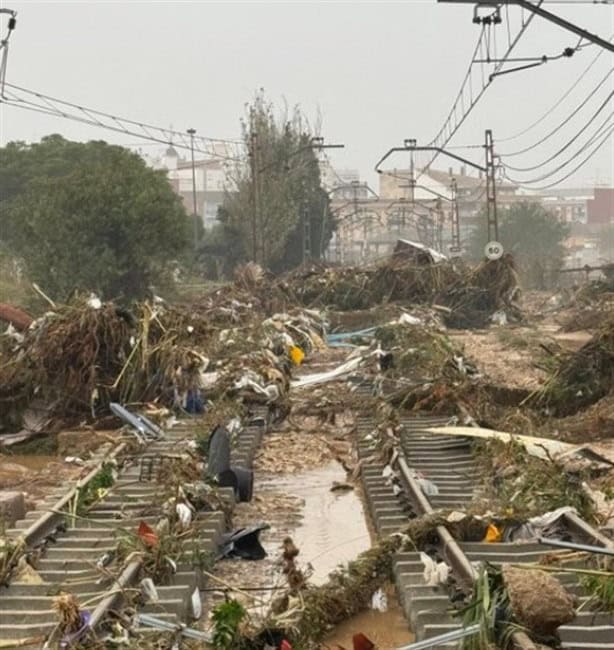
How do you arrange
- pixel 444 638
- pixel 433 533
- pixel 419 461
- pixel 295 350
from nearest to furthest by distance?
pixel 444 638 < pixel 433 533 < pixel 419 461 < pixel 295 350

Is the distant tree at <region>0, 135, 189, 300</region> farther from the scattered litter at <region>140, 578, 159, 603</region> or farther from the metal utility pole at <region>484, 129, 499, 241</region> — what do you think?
the scattered litter at <region>140, 578, 159, 603</region>

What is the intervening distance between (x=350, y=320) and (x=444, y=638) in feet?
97.9

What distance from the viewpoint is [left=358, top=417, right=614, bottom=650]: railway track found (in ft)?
21.8

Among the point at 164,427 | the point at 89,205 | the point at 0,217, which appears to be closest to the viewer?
the point at 164,427

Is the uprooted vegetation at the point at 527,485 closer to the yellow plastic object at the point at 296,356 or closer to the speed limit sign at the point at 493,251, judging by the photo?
the yellow plastic object at the point at 296,356

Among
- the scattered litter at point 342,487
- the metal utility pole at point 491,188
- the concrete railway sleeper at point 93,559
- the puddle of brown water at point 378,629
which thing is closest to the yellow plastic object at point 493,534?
the puddle of brown water at point 378,629

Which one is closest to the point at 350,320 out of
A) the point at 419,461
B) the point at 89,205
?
the point at 89,205

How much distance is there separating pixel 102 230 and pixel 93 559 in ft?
83.8

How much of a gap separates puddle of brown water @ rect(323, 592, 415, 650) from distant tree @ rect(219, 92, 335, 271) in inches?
1765

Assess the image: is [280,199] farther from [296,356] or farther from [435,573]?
[435,573]

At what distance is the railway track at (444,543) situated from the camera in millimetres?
6633

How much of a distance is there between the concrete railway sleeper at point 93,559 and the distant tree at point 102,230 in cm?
2089

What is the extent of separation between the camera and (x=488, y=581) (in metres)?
6.45

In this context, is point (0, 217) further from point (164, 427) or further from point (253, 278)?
point (164, 427)
